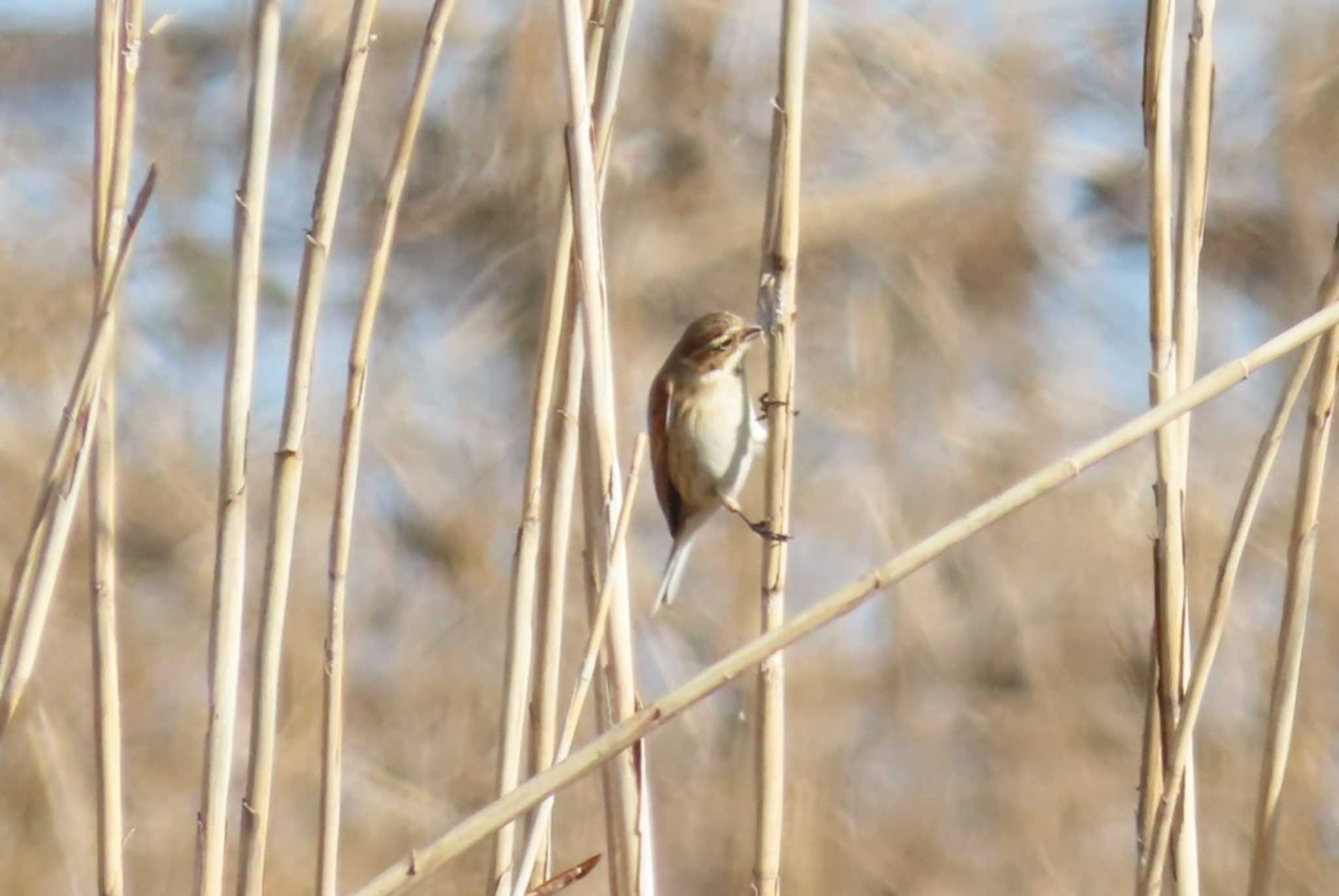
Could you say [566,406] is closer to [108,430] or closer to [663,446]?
[108,430]

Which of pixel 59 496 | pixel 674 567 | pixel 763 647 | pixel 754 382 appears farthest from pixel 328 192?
pixel 754 382

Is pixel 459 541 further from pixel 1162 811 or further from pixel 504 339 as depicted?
pixel 1162 811

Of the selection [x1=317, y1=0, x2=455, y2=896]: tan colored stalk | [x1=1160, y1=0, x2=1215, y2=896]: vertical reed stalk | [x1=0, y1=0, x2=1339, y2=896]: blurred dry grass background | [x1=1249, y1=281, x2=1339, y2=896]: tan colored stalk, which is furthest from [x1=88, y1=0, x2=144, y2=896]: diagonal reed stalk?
[x1=0, y1=0, x2=1339, y2=896]: blurred dry grass background

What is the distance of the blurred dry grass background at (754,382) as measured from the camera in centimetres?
436

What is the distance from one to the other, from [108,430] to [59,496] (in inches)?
3.7

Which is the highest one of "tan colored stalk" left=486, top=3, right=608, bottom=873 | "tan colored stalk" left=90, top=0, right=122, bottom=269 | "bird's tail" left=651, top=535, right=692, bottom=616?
"tan colored stalk" left=90, top=0, right=122, bottom=269

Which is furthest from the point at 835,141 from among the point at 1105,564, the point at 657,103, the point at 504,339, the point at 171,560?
the point at 171,560

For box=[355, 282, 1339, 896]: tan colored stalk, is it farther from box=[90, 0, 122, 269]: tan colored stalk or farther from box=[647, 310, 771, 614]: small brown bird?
box=[647, 310, 771, 614]: small brown bird

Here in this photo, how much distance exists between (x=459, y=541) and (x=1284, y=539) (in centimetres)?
216

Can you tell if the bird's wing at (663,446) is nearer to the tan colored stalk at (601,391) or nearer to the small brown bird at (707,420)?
the small brown bird at (707,420)

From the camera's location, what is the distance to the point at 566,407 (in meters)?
1.99

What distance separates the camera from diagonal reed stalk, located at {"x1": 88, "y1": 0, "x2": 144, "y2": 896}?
186cm

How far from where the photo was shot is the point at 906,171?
5.14 m

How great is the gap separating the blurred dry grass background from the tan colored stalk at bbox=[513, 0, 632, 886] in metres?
2.26
